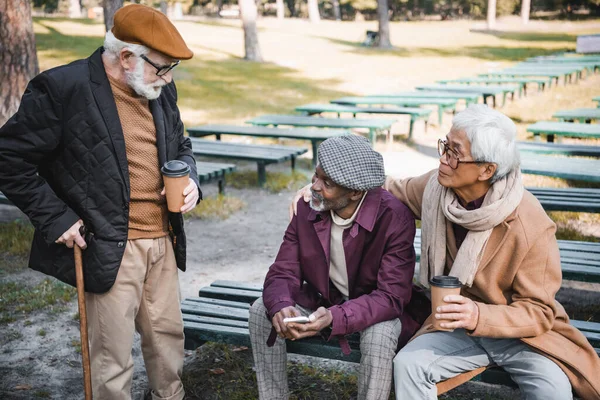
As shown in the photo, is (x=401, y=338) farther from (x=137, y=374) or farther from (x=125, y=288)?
(x=137, y=374)

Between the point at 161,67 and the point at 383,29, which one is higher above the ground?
the point at 161,67

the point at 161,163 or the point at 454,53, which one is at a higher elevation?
the point at 161,163

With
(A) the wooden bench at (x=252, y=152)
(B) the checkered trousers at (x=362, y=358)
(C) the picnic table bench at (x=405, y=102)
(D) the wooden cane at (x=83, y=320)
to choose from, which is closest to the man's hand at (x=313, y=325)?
(B) the checkered trousers at (x=362, y=358)

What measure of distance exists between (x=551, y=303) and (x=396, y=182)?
3.28 ft

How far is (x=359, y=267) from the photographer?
10.3 feet

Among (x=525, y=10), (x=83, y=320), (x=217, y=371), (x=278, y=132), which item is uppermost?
(x=83, y=320)

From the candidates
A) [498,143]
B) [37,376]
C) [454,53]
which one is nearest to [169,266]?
[37,376]

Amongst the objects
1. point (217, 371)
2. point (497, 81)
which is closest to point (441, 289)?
point (217, 371)

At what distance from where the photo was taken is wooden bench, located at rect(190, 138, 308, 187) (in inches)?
313

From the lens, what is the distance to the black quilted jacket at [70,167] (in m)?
2.90

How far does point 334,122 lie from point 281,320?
284 inches

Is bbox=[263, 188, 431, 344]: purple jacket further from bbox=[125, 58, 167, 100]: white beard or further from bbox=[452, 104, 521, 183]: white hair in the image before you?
bbox=[125, 58, 167, 100]: white beard

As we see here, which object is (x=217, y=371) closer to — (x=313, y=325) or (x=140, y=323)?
(x=140, y=323)

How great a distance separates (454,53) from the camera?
2841 centimetres
